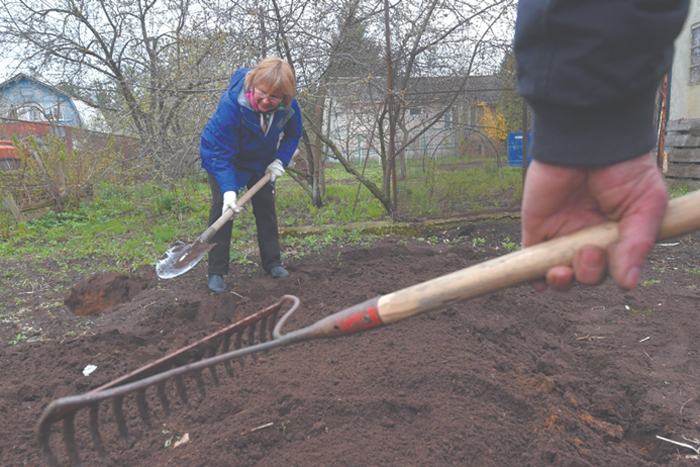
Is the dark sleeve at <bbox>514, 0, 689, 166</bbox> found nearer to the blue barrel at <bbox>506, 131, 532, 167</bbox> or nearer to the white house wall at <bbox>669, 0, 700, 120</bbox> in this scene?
the blue barrel at <bbox>506, 131, 532, 167</bbox>

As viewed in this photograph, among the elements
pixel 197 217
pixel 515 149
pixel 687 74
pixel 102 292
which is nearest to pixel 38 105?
pixel 197 217

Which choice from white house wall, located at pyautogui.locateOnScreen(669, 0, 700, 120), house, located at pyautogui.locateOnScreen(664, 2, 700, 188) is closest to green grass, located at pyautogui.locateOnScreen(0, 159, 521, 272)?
house, located at pyautogui.locateOnScreen(664, 2, 700, 188)

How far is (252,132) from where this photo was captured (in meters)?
3.99

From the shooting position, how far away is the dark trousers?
4.07 m

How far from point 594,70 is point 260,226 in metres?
3.61

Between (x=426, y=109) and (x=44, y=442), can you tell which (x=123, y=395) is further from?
(x=426, y=109)

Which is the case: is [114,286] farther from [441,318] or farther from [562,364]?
[562,364]

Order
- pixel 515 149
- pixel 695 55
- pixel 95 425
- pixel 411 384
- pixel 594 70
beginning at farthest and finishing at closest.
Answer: pixel 695 55
pixel 515 149
pixel 411 384
pixel 95 425
pixel 594 70

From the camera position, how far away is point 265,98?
11.9ft

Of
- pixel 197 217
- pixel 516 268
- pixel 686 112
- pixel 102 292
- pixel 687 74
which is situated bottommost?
pixel 102 292

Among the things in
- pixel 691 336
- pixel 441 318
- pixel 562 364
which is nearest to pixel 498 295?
pixel 441 318

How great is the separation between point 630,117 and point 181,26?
7230mm

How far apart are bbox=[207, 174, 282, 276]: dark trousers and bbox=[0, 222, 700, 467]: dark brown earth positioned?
20.0 inches

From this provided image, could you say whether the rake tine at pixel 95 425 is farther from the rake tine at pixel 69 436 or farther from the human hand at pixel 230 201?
the human hand at pixel 230 201
